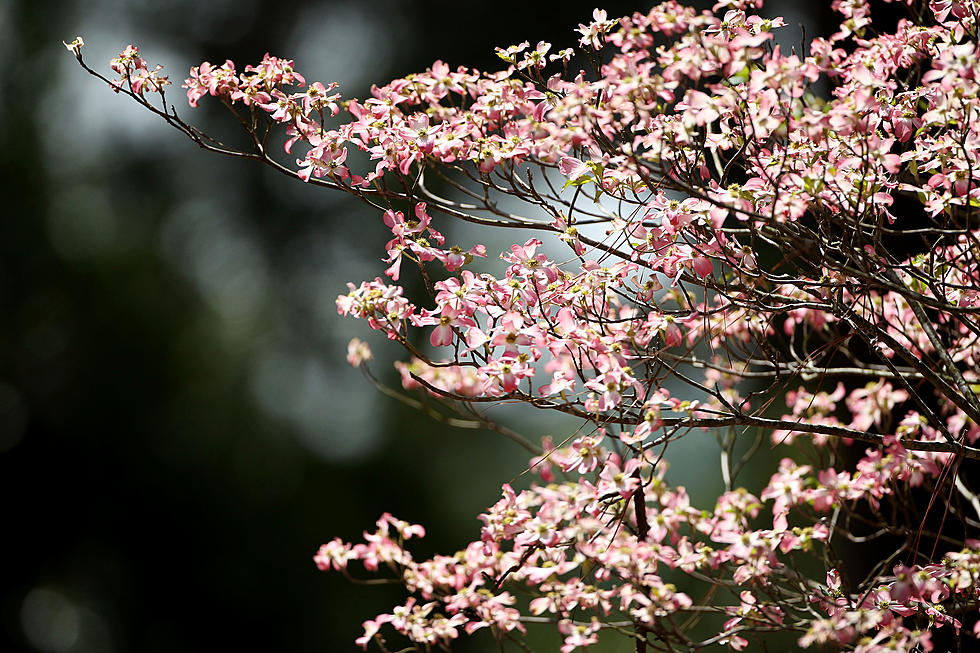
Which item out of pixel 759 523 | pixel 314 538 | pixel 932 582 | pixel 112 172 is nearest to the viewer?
pixel 932 582

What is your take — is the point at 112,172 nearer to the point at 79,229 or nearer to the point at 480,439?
the point at 79,229

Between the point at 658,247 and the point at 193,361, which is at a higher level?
the point at 193,361

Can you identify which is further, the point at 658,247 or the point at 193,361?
the point at 193,361

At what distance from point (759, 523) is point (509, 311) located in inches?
118

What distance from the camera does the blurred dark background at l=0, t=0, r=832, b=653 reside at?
13.7 ft

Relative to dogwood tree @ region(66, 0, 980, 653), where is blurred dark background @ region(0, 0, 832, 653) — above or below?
above

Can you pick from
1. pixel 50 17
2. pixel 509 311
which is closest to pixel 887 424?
pixel 509 311

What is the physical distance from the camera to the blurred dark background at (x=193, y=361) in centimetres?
418

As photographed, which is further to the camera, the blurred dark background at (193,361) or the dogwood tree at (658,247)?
the blurred dark background at (193,361)

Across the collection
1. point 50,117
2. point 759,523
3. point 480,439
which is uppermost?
point 50,117

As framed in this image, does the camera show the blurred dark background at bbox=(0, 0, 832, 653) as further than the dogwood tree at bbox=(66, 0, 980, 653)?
Yes

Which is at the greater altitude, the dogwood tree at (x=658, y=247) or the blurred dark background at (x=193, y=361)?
the blurred dark background at (x=193, y=361)

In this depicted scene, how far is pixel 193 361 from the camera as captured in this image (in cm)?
441

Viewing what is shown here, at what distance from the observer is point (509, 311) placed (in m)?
1.05
